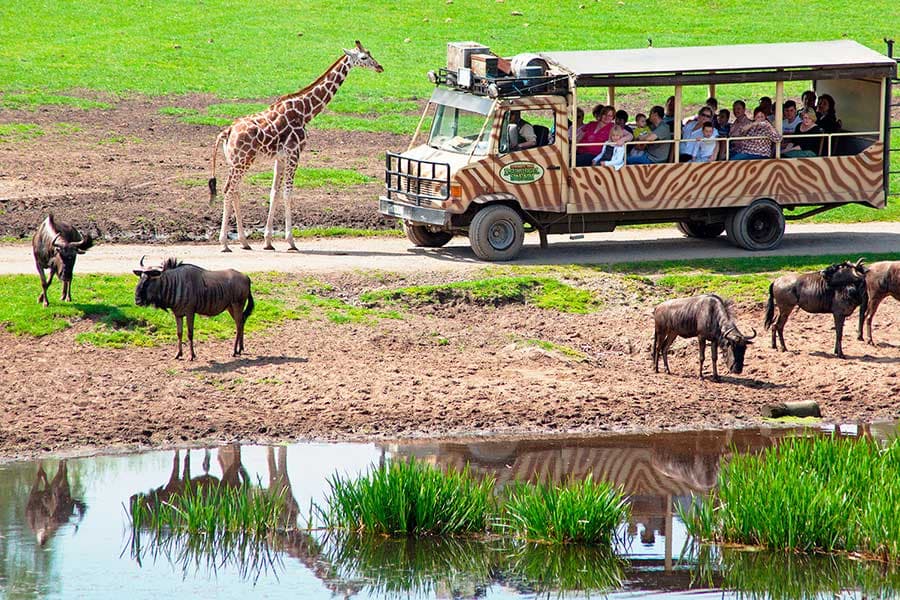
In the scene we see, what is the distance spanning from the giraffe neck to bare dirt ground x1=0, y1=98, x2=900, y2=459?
3803 mm

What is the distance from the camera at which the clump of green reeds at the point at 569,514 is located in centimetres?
1282

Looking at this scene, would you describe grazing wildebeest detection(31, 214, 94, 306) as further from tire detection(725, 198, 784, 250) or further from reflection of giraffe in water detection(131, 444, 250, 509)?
tire detection(725, 198, 784, 250)

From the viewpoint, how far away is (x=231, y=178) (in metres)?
23.4

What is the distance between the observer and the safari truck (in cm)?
2244

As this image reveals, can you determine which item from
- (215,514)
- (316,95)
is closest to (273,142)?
(316,95)

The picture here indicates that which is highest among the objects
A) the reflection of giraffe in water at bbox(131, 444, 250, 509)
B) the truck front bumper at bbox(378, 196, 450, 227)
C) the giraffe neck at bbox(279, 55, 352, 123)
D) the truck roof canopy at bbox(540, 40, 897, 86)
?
the truck roof canopy at bbox(540, 40, 897, 86)

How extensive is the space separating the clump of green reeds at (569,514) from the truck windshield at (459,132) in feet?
33.5

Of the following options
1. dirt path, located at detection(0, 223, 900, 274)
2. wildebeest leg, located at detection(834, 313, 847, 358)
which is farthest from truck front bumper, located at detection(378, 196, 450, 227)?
wildebeest leg, located at detection(834, 313, 847, 358)

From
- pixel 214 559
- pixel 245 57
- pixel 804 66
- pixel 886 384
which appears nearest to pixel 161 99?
pixel 245 57

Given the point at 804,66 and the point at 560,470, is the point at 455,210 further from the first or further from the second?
the point at 560,470

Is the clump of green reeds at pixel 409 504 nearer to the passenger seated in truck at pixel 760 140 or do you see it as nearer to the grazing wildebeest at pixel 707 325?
the grazing wildebeest at pixel 707 325

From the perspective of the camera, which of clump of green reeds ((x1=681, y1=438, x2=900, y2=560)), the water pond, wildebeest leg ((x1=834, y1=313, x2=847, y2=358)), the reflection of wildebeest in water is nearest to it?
the water pond

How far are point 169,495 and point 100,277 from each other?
7088mm

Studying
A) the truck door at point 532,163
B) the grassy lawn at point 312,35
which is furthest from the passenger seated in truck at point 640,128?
the grassy lawn at point 312,35
